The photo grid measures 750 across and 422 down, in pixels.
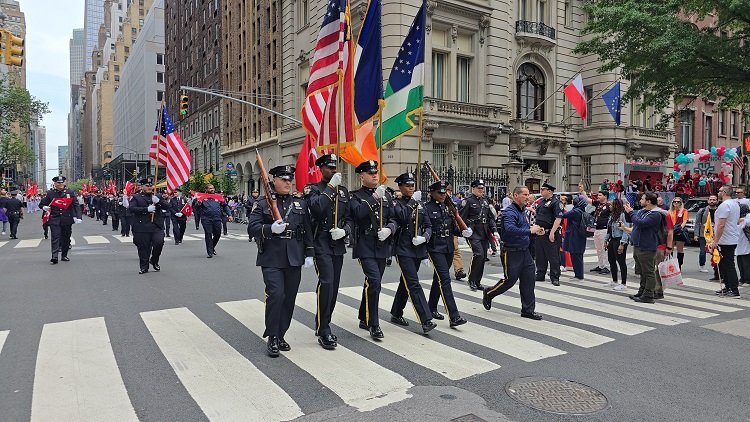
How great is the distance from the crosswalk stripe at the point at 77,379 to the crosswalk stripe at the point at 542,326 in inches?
183

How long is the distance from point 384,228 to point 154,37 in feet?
308

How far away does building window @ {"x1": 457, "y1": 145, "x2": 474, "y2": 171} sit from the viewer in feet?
91.2

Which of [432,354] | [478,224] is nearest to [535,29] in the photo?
[478,224]

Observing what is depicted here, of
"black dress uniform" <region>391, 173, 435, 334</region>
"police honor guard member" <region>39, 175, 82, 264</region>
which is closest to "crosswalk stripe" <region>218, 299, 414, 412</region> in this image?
"black dress uniform" <region>391, 173, 435, 334</region>

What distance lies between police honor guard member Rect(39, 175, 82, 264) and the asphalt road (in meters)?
3.60

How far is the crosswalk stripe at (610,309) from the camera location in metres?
7.68

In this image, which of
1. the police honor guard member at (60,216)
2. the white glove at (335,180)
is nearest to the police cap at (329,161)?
the white glove at (335,180)

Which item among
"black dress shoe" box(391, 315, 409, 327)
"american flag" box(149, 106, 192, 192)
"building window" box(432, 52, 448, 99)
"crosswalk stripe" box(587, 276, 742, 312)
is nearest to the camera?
"black dress shoe" box(391, 315, 409, 327)

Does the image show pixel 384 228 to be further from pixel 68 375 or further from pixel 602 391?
pixel 68 375

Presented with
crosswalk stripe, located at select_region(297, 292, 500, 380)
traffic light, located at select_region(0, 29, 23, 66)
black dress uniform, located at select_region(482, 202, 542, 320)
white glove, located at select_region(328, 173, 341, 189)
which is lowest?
crosswalk stripe, located at select_region(297, 292, 500, 380)

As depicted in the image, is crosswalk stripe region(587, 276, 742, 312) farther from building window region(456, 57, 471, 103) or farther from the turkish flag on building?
building window region(456, 57, 471, 103)

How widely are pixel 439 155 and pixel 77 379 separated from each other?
2333 cm

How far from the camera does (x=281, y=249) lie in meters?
5.87

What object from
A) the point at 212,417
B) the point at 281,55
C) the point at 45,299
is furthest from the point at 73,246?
the point at 281,55
